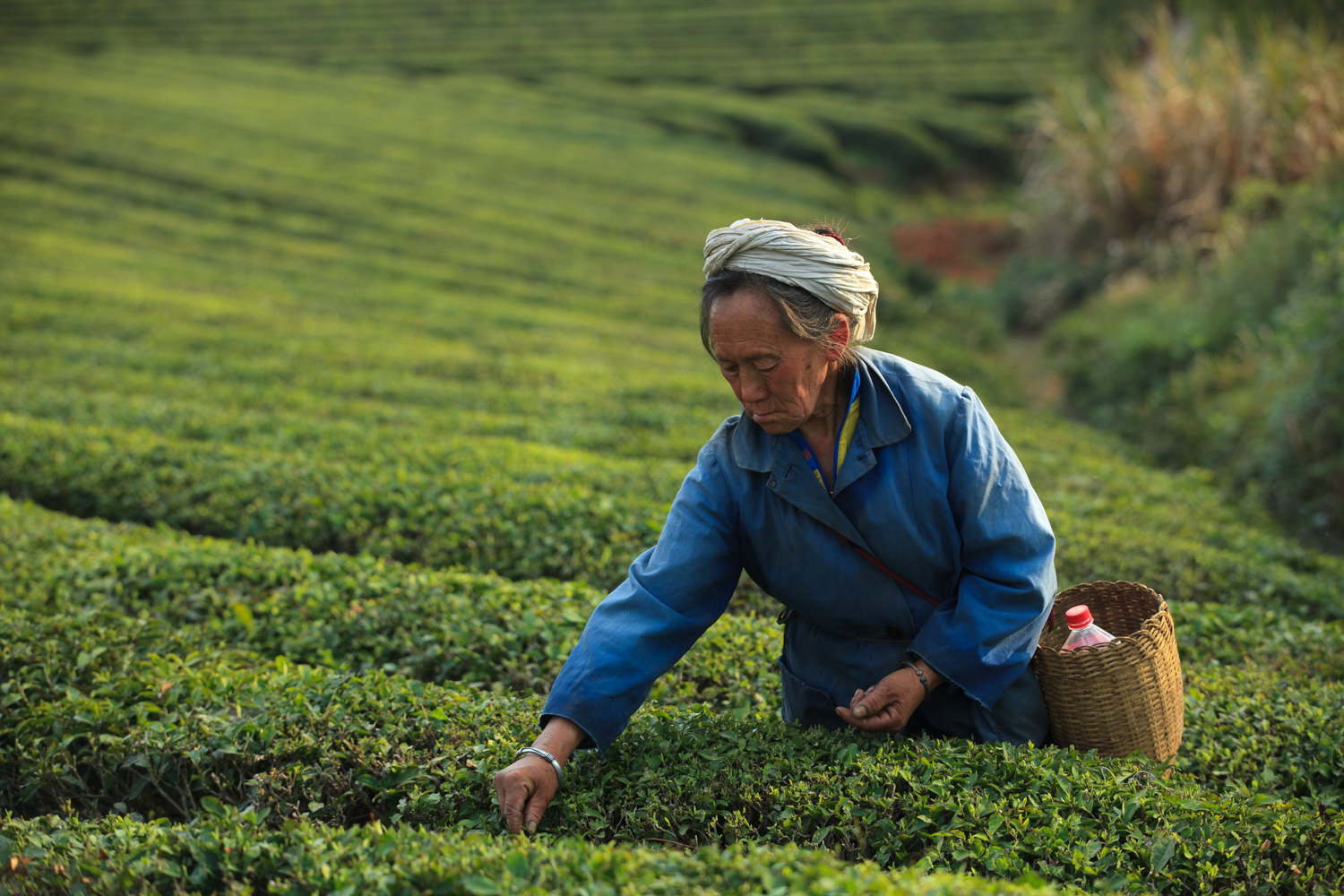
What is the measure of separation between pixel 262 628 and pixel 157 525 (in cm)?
168

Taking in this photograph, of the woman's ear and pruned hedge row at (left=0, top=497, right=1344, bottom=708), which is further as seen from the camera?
pruned hedge row at (left=0, top=497, right=1344, bottom=708)

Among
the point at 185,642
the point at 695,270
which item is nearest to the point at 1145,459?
the point at 185,642

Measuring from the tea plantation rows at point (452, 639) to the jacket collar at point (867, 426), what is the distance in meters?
0.80

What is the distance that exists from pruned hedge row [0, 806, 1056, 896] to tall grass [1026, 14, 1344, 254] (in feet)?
35.5

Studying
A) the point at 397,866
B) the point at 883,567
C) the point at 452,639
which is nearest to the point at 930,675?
the point at 883,567

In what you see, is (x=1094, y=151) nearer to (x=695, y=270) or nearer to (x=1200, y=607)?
(x=695, y=270)

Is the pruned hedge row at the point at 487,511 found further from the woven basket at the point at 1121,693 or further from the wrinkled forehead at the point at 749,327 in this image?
the wrinkled forehead at the point at 749,327

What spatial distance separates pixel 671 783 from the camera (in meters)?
2.61

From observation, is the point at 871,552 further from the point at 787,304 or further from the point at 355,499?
the point at 355,499

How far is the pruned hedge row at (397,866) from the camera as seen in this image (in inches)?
→ 79.2

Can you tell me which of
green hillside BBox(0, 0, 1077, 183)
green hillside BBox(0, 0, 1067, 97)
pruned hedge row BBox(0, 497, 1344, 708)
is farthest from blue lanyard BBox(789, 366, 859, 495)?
green hillside BBox(0, 0, 1067, 97)

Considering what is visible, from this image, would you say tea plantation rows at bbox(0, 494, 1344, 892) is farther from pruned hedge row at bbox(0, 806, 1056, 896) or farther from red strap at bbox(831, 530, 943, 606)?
red strap at bbox(831, 530, 943, 606)

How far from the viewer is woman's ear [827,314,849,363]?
97.4 inches

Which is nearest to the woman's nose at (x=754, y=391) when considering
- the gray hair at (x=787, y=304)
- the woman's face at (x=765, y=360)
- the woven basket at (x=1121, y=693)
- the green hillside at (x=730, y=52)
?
the woman's face at (x=765, y=360)
